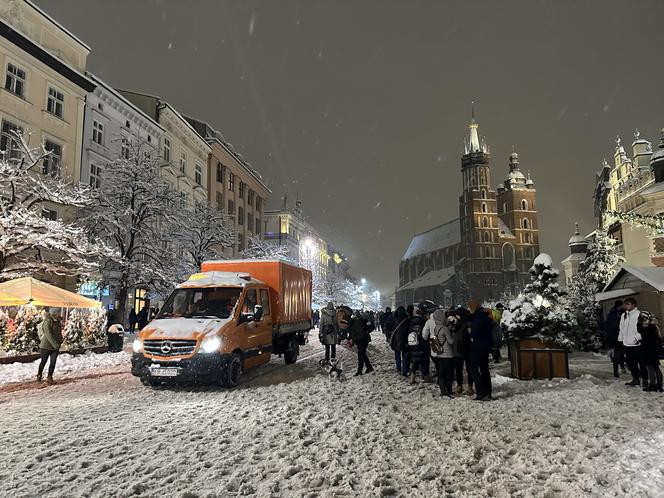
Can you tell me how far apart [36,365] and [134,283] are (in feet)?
35.1

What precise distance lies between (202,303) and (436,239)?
133 metres

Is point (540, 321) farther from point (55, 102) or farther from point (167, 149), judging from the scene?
point (167, 149)

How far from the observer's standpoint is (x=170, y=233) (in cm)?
3038

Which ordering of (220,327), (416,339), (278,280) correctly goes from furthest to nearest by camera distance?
1. (278,280)
2. (416,339)
3. (220,327)

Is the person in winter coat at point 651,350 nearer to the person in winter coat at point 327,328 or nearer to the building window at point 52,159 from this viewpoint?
the person in winter coat at point 327,328

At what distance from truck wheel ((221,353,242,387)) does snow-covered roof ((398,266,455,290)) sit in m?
113

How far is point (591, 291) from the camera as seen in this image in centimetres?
2438

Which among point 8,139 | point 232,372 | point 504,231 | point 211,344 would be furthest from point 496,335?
point 504,231

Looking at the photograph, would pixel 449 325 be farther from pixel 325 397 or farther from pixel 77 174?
pixel 77 174

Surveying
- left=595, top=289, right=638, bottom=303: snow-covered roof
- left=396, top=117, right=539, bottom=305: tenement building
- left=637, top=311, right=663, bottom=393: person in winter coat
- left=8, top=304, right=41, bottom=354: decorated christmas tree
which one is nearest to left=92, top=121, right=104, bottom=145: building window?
left=8, top=304, right=41, bottom=354: decorated christmas tree

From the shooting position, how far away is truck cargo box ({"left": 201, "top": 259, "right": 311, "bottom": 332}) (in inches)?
554

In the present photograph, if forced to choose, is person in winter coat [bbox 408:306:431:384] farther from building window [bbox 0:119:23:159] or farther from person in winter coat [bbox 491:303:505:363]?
building window [bbox 0:119:23:159]

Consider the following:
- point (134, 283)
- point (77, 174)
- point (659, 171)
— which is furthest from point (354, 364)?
point (659, 171)

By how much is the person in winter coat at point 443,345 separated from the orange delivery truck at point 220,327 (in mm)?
4220
